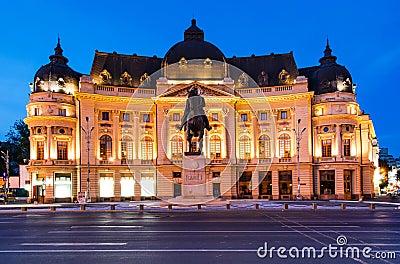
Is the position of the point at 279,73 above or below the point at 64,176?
above

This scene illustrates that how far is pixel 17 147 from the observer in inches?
4658

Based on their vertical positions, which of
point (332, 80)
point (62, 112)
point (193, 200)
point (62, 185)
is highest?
point (332, 80)

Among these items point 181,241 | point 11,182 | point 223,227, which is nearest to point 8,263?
point 181,241

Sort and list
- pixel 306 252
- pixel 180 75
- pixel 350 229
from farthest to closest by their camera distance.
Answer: pixel 180 75, pixel 350 229, pixel 306 252

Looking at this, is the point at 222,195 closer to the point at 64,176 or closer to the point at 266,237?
the point at 64,176

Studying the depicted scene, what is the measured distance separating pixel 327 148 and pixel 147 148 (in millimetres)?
32688

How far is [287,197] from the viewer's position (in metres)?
81.2

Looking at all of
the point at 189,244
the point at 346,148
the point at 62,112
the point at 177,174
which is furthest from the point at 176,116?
the point at 189,244

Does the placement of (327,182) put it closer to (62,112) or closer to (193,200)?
(193,200)

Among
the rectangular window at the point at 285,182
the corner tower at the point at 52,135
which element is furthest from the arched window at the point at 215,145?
the corner tower at the point at 52,135

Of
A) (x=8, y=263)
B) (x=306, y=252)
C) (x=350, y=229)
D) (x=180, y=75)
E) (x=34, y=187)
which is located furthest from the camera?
(x=180, y=75)

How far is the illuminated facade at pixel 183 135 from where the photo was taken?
78750 millimetres

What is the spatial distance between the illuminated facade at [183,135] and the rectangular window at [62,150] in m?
0.17

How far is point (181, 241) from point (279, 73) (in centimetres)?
7129
